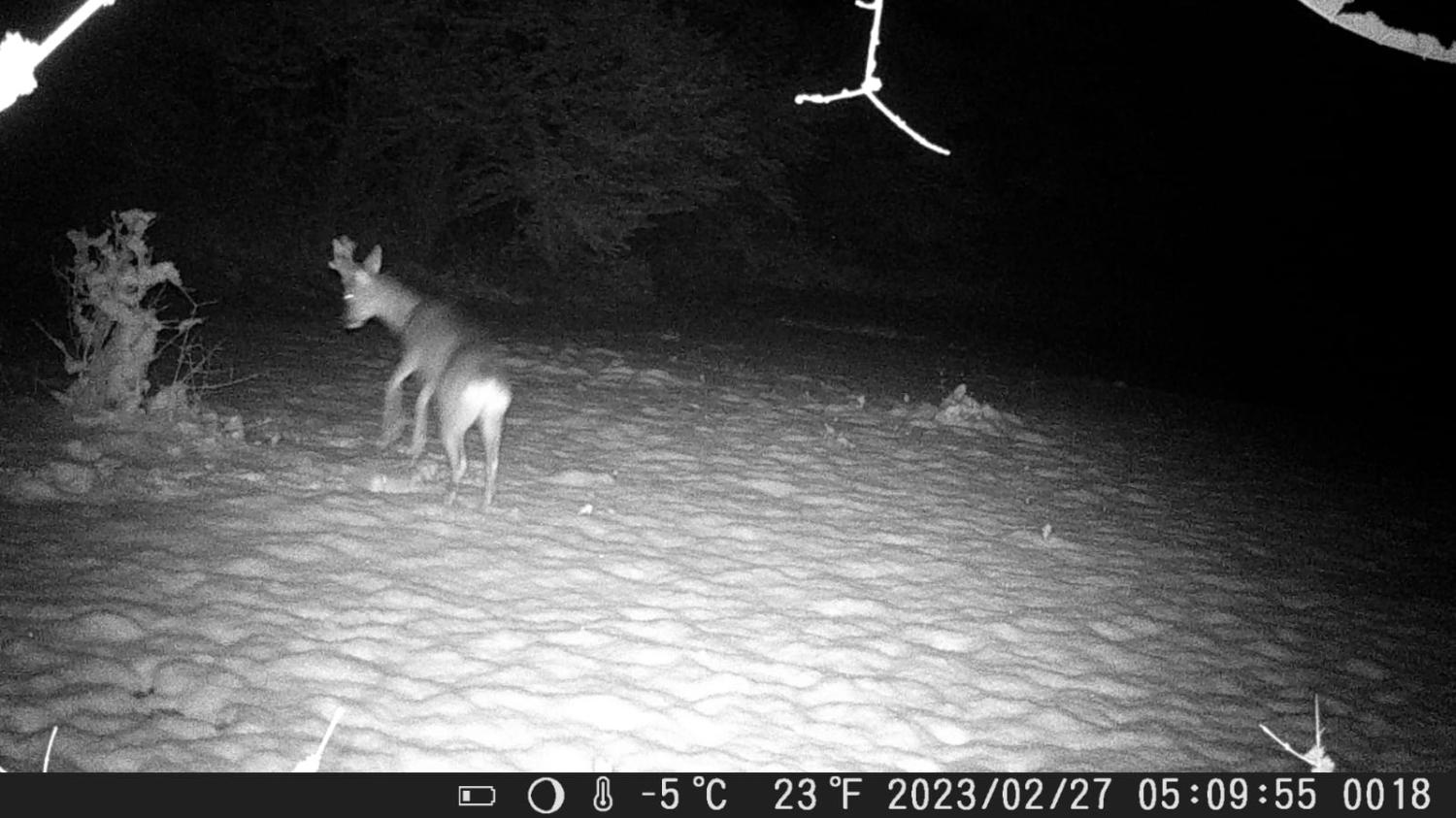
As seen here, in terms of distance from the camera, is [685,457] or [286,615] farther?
[685,457]

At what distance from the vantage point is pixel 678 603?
5.29 m

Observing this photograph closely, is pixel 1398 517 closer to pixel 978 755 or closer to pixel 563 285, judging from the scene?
pixel 978 755

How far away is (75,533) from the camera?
5324 millimetres

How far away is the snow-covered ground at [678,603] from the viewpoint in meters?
3.94

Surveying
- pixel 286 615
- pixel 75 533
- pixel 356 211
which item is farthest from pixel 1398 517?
pixel 356 211

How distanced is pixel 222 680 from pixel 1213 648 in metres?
4.54

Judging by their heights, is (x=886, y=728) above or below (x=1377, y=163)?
below
